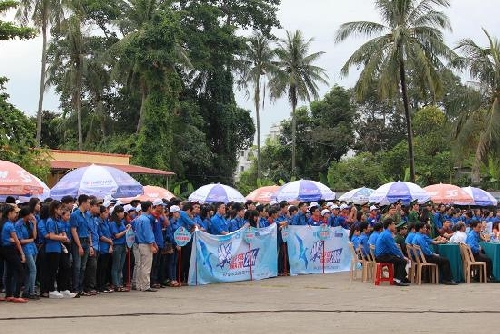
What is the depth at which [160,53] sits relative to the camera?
45875 millimetres

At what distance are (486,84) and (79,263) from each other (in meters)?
28.0

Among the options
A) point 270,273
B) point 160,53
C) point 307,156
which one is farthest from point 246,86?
point 270,273

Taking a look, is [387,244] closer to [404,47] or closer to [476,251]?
[476,251]

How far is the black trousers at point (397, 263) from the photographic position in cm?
1770

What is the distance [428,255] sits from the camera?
18094 mm

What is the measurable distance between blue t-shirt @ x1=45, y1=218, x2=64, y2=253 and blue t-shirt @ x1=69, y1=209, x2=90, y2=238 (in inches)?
16.7

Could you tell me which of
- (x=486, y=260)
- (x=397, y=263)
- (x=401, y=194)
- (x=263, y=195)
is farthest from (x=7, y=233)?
(x=263, y=195)

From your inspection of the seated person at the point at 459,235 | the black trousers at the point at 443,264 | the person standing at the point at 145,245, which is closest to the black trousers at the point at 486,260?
the seated person at the point at 459,235

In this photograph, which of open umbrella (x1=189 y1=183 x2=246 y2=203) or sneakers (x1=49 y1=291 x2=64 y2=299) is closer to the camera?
sneakers (x1=49 y1=291 x2=64 y2=299)

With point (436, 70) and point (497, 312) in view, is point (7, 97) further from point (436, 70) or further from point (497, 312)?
point (497, 312)

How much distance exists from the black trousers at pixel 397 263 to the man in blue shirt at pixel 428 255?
1.99 ft

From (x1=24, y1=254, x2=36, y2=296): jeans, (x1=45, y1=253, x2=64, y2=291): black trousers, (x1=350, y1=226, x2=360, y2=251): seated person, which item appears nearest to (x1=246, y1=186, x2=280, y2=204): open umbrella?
(x1=350, y1=226, x2=360, y2=251): seated person

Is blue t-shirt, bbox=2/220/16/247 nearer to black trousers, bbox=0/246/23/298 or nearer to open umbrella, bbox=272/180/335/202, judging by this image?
black trousers, bbox=0/246/23/298

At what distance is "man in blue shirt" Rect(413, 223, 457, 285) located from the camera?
59.1ft
